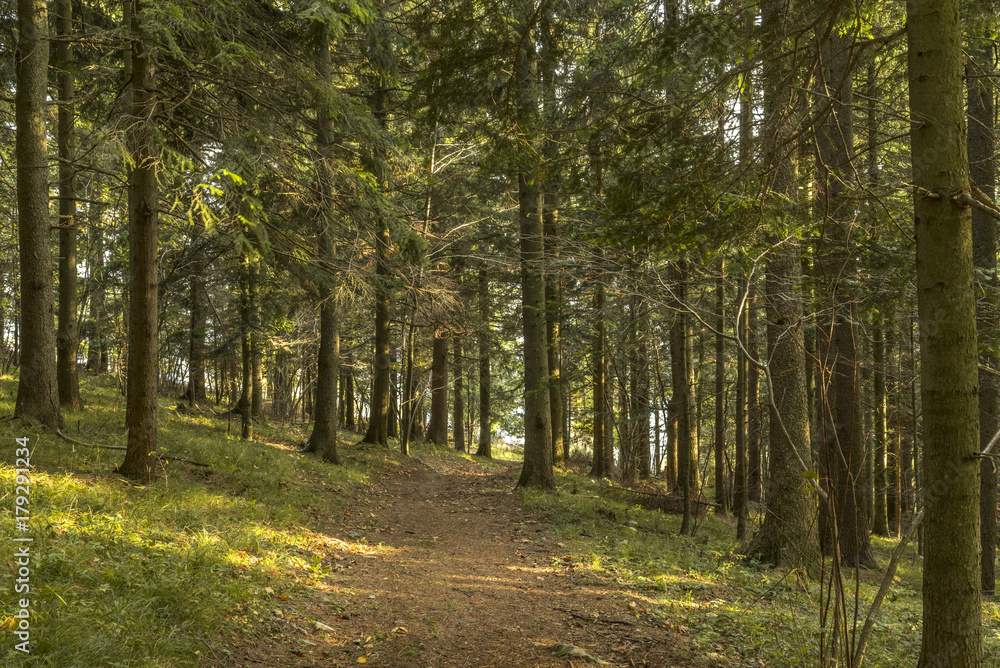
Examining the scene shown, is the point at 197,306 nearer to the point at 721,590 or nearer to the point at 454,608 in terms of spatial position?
the point at 454,608

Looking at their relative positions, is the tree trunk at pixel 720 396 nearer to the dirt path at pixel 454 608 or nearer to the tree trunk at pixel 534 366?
the tree trunk at pixel 534 366

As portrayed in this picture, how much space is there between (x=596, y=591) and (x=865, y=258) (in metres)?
5.18

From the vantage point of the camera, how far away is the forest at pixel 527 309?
3.18 metres

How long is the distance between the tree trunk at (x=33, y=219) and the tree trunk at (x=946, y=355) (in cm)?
927

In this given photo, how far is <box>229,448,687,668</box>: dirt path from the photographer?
4359 millimetres

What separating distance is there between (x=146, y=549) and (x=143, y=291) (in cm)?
307

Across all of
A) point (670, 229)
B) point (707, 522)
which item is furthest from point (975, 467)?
point (707, 522)

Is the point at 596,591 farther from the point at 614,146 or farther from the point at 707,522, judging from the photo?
the point at 707,522

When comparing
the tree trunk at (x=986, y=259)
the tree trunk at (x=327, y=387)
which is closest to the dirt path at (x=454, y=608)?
the tree trunk at (x=327, y=387)

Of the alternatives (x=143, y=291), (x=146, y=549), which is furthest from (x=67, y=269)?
(x=146, y=549)

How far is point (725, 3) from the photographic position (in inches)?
181

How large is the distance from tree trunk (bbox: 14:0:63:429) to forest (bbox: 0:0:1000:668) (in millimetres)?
40

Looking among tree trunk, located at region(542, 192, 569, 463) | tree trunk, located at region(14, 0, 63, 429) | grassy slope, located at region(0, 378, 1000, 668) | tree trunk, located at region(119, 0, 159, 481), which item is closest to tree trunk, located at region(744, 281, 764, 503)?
grassy slope, located at region(0, 378, 1000, 668)

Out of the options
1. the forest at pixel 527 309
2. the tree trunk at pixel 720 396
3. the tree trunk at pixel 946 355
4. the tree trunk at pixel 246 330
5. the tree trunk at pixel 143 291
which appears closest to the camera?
the tree trunk at pixel 946 355
